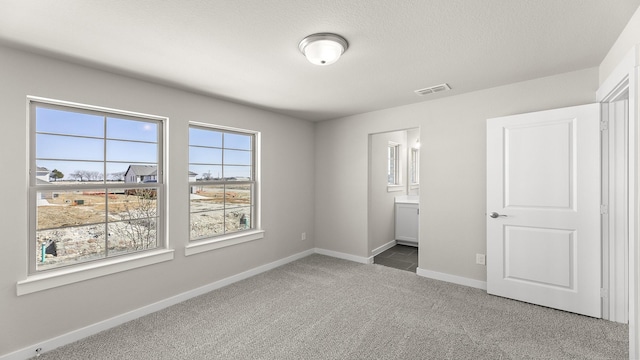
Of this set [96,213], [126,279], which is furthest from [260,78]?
[126,279]

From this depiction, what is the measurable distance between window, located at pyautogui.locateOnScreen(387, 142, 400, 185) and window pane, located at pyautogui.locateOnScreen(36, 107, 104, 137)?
4.42 m

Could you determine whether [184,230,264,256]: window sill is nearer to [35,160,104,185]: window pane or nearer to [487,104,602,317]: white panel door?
[35,160,104,185]: window pane

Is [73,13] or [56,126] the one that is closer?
[73,13]

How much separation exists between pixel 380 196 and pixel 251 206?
2256mm

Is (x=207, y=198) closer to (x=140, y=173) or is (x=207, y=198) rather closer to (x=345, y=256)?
(x=140, y=173)

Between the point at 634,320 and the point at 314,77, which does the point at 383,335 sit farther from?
the point at 314,77

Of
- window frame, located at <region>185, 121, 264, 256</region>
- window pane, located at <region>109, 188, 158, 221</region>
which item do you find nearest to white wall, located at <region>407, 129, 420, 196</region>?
window frame, located at <region>185, 121, 264, 256</region>

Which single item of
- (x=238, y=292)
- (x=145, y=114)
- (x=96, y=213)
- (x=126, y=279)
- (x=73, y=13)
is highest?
(x=73, y=13)

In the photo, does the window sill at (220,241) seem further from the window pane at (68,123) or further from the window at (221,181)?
the window pane at (68,123)

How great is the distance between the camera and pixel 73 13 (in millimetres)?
1656

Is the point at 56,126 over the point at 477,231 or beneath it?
over

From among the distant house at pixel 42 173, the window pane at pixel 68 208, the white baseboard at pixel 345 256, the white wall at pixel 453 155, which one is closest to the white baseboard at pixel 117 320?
the window pane at pixel 68 208

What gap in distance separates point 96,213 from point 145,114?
1033mm

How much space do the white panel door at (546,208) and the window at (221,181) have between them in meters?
2.98
